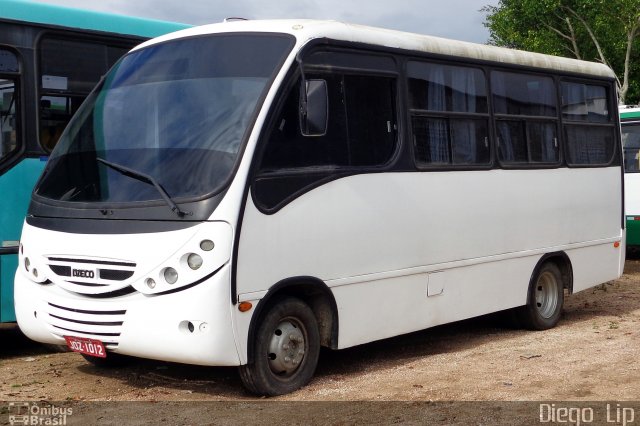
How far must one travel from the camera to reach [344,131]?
27.5 ft

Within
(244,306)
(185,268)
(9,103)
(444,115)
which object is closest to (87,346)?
(185,268)

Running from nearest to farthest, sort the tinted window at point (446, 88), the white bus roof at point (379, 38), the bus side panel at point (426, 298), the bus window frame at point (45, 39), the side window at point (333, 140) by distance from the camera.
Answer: the side window at point (333, 140), the white bus roof at point (379, 38), the bus side panel at point (426, 298), the tinted window at point (446, 88), the bus window frame at point (45, 39)

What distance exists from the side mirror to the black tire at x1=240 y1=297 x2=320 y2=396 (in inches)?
50.4

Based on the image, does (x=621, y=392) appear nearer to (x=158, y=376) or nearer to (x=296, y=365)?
(x=296, y=365)

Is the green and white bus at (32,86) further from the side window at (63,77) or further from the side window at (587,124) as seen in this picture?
the side window at (587,124)

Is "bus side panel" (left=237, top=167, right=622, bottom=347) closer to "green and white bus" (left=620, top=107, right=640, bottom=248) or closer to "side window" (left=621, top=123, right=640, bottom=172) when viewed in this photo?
"green and white bus" (left=620, top=107, right=640, bottom=248)

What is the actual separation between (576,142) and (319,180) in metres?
4.78

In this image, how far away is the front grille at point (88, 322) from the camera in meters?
7.40

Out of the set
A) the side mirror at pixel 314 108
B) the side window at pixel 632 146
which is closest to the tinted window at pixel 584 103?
the side mirror at pixel 314 108

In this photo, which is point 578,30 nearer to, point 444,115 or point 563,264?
point 563,264

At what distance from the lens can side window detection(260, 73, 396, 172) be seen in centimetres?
774

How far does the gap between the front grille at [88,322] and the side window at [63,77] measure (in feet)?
7.56

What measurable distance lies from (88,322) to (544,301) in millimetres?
5543

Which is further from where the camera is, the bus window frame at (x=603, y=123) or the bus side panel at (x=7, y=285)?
the bus window frame at (x=603, y=123)
